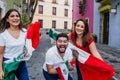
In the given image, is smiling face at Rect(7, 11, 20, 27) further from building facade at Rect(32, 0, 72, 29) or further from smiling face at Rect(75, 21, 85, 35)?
building facade at Rect(32, 0, 72, 29)

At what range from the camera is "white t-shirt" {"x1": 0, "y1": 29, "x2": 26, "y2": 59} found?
149 inches

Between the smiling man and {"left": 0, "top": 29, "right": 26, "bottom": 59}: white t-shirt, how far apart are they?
1.18 feet

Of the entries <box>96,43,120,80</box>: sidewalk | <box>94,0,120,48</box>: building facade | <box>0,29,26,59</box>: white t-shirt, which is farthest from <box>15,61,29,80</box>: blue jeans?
<box>94,0,120,48</box>: building facade

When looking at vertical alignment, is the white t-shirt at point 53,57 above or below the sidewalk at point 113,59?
above

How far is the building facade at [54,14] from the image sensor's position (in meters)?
54.2

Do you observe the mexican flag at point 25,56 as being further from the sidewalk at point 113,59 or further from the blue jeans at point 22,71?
the sidewalk at point 113,59

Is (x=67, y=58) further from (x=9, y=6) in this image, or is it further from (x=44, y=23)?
(x=44, y=23)

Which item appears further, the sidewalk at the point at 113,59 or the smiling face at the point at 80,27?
the sidewalk at the point at 113,59

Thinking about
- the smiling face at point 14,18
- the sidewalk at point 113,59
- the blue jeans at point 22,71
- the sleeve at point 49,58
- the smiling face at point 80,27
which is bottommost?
the sidewalk at point 113,59

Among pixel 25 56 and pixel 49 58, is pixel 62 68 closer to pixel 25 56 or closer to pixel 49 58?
pixel 49 58

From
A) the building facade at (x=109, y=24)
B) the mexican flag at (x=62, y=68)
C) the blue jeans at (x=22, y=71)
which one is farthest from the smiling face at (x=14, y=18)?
the building facade at (x=109, y=24)

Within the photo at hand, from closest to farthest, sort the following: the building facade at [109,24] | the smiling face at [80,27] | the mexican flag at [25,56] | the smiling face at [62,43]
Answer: the smiling face at [62,43], the mexican flag at [25,56], the smiling face at [80,27], the building facade at [109,24]

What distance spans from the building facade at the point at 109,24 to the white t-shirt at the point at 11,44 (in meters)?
14.9

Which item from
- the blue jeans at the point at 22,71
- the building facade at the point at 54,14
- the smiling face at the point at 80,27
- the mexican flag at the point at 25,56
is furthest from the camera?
the building facade at the point at 54,14
